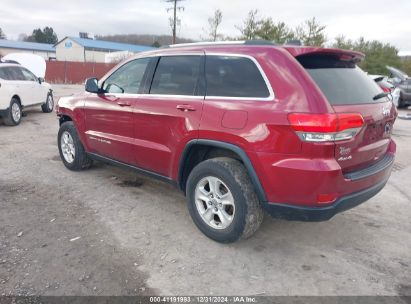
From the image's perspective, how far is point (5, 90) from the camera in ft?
29.3

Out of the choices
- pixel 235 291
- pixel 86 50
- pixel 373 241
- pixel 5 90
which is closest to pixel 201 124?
pixel 235 291

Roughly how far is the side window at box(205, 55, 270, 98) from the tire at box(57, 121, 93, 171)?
8.69ft

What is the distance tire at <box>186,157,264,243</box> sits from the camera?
3105mm

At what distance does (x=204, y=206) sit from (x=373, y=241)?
170cm

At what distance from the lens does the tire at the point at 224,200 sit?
122 inches

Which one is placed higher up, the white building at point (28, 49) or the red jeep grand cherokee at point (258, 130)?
the white building at point (28, 49)

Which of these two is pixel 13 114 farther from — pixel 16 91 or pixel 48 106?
pixel 48 106

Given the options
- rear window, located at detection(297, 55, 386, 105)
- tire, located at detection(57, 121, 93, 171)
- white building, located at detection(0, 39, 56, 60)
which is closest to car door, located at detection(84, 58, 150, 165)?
tire, located at detection(57, 121, 93, 171)

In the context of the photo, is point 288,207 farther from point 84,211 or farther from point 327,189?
point 84,211

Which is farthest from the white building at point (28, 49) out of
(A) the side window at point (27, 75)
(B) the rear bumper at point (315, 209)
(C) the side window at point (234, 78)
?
(B) the rear bumper at point (315, 209)

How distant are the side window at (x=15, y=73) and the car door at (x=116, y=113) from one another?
6.02 metres

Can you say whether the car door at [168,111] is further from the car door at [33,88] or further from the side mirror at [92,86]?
the car door at [33,88]

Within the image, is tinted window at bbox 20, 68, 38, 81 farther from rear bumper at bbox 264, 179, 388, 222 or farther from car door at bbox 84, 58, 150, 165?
rear bumper at bbox 264, 179, 388, 222

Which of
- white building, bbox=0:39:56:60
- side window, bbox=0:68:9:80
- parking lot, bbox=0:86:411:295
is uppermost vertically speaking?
white building, bbox=0:39:56:60
